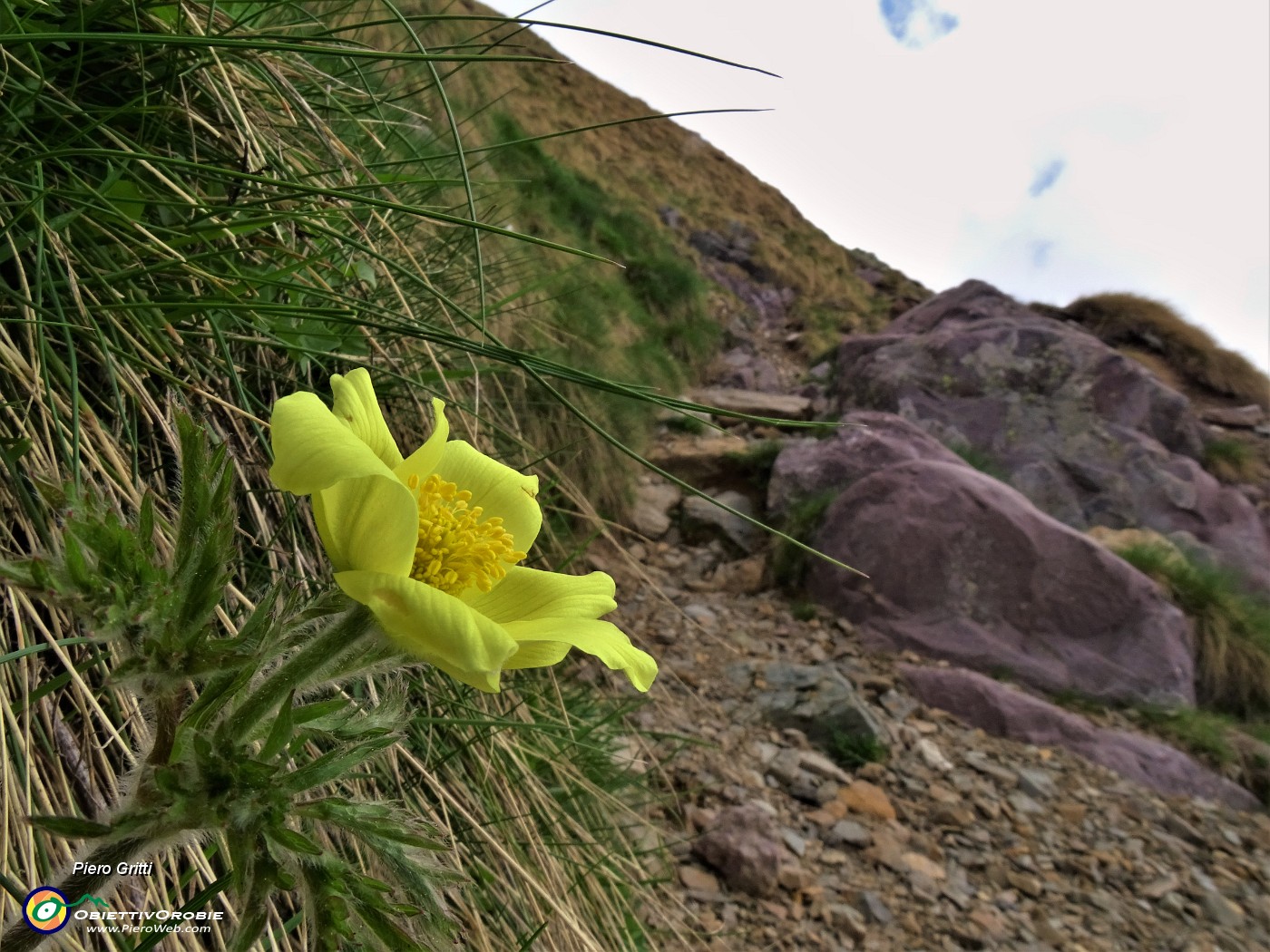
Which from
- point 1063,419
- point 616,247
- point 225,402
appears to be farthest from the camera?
point 616,247

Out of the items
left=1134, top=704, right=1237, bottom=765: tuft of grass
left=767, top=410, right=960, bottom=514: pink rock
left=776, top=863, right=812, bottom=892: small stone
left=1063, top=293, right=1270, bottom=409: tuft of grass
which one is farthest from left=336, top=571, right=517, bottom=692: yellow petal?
left=1063, top=293, right=1270, bottom=409: tuft of grass

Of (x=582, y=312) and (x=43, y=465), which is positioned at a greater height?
(x=582, y=312)

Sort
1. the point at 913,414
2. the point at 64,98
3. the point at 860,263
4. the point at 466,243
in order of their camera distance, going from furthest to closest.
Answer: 1. the point at 860,263
2. the point at 913,414
3. the point at 466,243
4. the point at 64,98

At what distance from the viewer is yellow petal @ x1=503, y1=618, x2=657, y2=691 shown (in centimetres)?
51

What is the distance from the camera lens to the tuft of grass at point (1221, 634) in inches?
157

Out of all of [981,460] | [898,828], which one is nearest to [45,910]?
[898,828]

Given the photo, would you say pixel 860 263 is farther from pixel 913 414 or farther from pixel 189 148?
pixel 189 148

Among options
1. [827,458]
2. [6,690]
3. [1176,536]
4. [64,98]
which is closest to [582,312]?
[827,458]

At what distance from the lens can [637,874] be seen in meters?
1.56

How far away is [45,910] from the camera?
20.1 inches

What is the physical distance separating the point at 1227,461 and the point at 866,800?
21.0ft

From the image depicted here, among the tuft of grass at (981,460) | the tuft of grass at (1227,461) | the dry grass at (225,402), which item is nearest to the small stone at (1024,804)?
the dry grass at (225,402)

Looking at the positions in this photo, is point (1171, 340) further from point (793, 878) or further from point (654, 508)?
point (793, 878)

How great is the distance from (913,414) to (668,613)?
4.07 m
